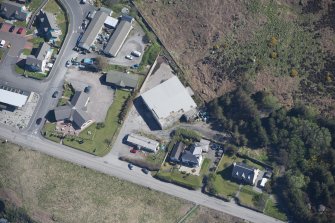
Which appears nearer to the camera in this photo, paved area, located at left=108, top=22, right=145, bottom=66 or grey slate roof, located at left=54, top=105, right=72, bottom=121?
grey slate roof, located at left=54, top=105, right=72, bottom=121

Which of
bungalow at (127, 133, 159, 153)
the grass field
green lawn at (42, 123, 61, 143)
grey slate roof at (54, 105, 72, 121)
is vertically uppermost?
bungalow at (127, 133, 159, 153)

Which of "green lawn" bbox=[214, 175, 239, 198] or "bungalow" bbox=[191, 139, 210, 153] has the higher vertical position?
"bungalow" bbox=[191, 139, 210, 153]

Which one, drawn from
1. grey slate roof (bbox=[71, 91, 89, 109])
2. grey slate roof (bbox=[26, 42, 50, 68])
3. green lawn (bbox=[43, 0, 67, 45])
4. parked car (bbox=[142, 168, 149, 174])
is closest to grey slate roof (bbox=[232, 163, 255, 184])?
parked car (bbox=[142, 168, 149, 174])

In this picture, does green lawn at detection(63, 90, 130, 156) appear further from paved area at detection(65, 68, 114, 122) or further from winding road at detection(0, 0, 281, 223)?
paved area at detection(65, 68, 114, 122)

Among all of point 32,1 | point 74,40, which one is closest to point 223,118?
point 74,40

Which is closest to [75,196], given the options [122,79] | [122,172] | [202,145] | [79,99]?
[122,172]

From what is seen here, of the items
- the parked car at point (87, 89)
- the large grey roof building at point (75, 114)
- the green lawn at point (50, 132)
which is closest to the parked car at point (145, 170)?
the large grey roof building at point (75, 114)

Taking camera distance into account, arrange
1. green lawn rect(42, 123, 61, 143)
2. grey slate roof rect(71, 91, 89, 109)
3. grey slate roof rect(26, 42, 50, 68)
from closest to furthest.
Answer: green lawn rect(42, 123, 61, 143)
grey slate roof rect(71, 91, 89, 109)
grey slate roof rect(26, 42, 50, 68)

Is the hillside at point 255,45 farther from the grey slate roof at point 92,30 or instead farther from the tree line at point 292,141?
the grey slate roof at point 92,30
